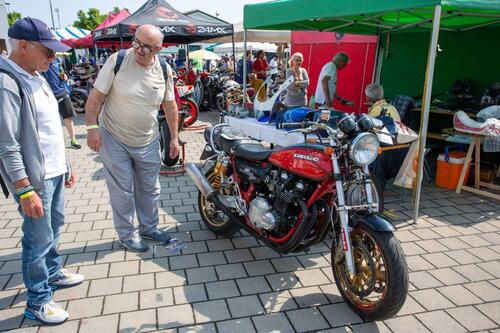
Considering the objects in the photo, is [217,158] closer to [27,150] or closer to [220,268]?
[220,268]

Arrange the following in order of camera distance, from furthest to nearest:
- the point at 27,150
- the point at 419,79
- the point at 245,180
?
the point at 419,79
the point at 245,180
the point at 27,150

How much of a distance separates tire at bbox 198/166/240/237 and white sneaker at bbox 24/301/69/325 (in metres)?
1.52

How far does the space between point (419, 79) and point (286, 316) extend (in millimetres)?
6736

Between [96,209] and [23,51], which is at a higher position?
[23,51]

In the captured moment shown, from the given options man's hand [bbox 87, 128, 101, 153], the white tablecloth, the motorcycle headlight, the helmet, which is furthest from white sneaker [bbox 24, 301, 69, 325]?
the white tablecloth

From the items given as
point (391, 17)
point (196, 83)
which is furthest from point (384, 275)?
point (196, 83)

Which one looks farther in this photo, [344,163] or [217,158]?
[217,158]

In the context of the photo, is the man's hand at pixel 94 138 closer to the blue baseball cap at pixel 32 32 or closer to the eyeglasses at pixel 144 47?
the eyeglasses at pixel 144 47

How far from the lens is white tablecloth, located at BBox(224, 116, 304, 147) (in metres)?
4.57

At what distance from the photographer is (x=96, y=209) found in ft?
14.3

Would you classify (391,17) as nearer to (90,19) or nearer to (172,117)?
(172,117)

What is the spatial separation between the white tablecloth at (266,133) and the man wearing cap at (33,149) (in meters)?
2.68

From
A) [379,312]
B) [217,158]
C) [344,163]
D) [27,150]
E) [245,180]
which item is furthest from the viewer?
[217,158]

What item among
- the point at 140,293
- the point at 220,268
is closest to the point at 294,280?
the point at 220,268
